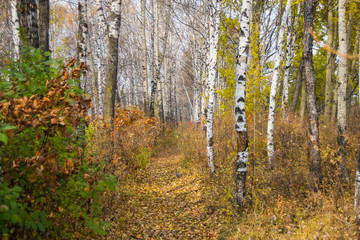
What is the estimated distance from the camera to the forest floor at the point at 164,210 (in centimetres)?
354

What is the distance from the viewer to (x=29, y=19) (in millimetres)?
3312

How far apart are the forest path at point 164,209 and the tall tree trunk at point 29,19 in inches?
120

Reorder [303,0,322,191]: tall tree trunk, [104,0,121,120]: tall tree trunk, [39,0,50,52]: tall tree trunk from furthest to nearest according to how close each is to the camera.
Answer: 1. [104,0,121,120]: tall tree trunk
2. [303,0,322,191]: tall tree trunk
3. [39,0,50,52]: tall tree trunk

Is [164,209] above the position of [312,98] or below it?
below

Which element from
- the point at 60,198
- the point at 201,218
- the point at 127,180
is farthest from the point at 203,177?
the point at 60,198

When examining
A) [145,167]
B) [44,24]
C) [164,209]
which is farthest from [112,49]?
[164,209]

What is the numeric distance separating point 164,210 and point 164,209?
4 centimetres

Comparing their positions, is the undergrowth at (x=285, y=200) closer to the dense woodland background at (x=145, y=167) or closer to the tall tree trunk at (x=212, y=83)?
the dense woodland background at (x=145, y=167)

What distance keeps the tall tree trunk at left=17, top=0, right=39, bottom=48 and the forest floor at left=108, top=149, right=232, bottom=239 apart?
9.21ft

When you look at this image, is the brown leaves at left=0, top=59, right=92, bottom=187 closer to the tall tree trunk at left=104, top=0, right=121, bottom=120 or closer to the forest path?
the forest path

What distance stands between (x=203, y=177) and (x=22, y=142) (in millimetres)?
4308

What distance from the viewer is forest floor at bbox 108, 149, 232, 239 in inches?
139

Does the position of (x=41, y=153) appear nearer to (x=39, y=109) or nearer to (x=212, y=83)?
(x=39, y=109)

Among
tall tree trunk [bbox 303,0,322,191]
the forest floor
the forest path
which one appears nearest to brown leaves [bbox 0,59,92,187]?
the forest floor
